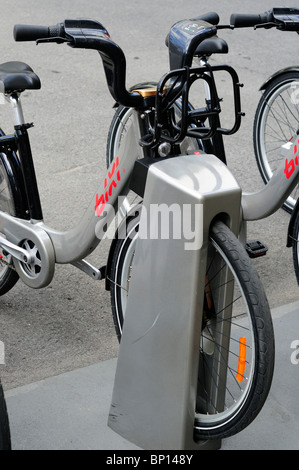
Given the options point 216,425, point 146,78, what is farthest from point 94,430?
point 146,78

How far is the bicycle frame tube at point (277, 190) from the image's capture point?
363 cm

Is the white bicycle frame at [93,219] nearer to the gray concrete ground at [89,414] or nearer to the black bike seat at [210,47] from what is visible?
the gray concrete ground at [89,414]

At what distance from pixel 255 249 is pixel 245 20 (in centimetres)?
118

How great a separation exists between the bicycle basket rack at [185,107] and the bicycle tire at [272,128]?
196 centimetres

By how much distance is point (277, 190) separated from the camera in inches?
146

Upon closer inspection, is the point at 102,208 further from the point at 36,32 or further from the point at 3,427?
the point at 3,427

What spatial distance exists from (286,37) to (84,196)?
3985 millimetres

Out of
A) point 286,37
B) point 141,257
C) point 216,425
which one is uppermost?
point 141,257

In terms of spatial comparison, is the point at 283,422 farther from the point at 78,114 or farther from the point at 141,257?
the point at 78,114

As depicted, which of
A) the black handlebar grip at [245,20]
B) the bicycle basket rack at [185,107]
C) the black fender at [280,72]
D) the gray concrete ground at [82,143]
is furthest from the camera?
the black fender at [280,72]

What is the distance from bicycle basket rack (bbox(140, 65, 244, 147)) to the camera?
2484 millimetres

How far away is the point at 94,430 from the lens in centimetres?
301

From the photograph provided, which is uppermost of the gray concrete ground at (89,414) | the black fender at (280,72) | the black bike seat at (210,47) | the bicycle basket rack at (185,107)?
the bicycle basket rack at (185,107)

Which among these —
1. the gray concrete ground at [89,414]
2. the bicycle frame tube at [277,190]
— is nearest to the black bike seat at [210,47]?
the bicycle frame tube at [277,190]
